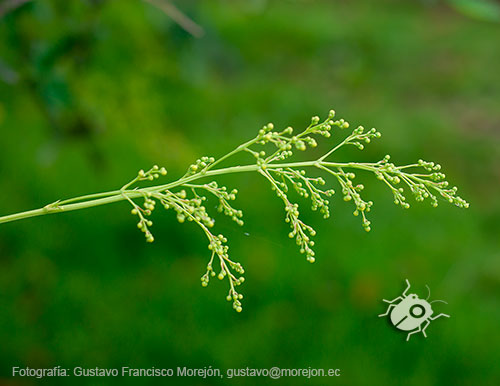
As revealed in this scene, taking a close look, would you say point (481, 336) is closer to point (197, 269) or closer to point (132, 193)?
point (197, 269)

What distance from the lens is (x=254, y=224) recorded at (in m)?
3.44

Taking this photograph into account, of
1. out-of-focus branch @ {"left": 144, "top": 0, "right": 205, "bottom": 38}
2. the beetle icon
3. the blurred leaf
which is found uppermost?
out-of-focus branch @ {"left": 144, "top": 0, "right": 205, "bottom": 38}

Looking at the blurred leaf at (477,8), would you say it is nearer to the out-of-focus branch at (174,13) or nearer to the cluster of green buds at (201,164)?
the out-of-focus branch at (174,13)

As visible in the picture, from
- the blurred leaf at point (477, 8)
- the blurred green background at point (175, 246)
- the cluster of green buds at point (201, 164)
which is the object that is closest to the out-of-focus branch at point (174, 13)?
the blurred green background at point (175, 246)

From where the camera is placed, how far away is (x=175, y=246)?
330 cm

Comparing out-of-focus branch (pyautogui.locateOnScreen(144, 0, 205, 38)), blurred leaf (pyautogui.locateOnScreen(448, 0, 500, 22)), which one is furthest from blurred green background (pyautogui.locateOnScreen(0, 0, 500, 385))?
out-of-focus branch (pyautogui.locateOnScreen(144, 0, 205, 38))

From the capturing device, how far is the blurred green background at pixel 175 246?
100 inches

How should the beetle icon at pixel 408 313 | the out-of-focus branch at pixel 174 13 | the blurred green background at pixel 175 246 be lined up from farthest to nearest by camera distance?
the blurred green background at pixel 175 246 < the beetle icon at pixel 408 313 < the out-of-focus branch at pixel 174 13

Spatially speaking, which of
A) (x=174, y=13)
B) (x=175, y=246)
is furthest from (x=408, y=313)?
(x=175, y=246)

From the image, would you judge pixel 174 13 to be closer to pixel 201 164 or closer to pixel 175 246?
pixel 201 164

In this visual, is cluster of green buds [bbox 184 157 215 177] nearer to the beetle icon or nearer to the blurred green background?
the blurred green background

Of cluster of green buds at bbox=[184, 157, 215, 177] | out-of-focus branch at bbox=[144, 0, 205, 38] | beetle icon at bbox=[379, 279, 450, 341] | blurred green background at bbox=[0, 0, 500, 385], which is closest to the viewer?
cluster of green buds at bbox=[184, 157, 215, 177]

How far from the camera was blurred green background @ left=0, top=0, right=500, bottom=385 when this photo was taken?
2.54 meters

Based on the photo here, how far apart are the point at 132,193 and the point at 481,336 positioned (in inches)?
96.2
